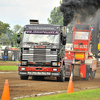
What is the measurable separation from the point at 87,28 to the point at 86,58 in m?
5.90

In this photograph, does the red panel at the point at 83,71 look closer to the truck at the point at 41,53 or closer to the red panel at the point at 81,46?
the truck at the point at 41,53

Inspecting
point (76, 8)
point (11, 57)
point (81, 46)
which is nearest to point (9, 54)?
point (11, 57)

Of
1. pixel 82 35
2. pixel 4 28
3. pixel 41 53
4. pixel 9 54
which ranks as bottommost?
pixel 9 54

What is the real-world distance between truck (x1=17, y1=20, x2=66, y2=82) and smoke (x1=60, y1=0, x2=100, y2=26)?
5159mm

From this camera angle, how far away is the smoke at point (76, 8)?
19609 millimetres

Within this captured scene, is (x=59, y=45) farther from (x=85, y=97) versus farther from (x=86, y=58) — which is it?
(x=85, y=97)

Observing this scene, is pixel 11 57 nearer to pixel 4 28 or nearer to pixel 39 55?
pixel 39 55

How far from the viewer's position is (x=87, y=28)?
23984 millimetres

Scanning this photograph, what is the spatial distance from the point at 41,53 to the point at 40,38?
2.69 feet

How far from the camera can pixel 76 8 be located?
19969 mm

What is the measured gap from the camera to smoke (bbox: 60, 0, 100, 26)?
19609mm

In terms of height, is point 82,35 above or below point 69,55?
above

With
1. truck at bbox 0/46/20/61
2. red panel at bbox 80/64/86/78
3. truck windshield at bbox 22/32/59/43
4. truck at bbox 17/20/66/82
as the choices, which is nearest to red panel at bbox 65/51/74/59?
red panel at bbox 80/64/86/78

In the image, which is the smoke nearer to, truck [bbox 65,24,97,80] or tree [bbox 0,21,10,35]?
truck [bbox 65,24,97,80]
